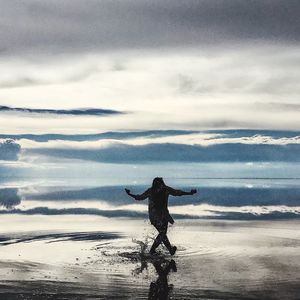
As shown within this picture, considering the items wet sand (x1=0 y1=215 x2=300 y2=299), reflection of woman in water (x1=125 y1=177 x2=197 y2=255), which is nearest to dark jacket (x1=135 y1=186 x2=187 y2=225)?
reflection of woman in water (x1=125 y1=177 x2=197 y2=255)

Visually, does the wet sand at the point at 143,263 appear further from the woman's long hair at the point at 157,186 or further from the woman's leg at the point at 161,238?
the woman's long hair at the point at 157,186

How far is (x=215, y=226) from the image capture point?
25.5 m

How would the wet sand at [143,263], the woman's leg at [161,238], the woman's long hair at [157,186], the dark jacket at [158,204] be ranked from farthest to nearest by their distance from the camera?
the dark jacket at [158,204] → the woman's long hair at [157,186] → the woman's leg at [161,238] → the wet sand at [143,263]

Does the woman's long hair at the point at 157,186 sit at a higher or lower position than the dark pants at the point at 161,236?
higher

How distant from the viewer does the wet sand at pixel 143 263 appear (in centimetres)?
1286

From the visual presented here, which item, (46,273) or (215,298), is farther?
(46,273)

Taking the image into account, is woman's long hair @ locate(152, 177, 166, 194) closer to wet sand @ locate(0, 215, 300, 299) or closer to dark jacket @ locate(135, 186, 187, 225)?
dark jacket @ locate(135, 186, 187, 225)

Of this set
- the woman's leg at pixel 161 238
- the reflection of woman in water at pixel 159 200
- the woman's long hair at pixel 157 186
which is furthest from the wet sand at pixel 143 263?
the woman's long hair at pixel 157 186

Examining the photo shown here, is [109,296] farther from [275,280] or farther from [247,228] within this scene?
[247,228]

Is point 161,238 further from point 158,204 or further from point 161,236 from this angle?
point 158,204

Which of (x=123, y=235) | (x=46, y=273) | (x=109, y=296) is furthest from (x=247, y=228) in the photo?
(x=109, y=296)

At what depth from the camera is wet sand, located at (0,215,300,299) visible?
42.2ft

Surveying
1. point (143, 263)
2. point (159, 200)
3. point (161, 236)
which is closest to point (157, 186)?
point (159, 200)

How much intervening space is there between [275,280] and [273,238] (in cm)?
783
